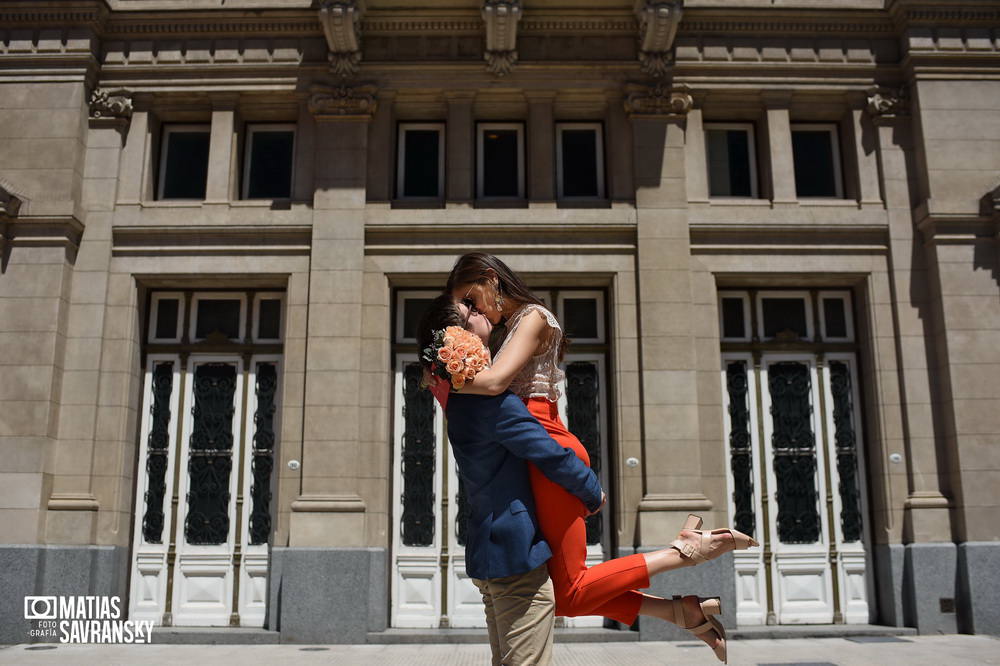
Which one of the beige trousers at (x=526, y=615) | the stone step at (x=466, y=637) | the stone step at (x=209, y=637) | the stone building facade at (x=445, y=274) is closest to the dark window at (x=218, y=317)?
the stone building facade at (x=445, y=274)

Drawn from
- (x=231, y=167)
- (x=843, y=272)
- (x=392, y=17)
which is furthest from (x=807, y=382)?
(x=231, y=167)

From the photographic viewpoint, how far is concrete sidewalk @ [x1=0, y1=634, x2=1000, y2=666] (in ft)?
32.3

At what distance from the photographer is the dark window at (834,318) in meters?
13.0

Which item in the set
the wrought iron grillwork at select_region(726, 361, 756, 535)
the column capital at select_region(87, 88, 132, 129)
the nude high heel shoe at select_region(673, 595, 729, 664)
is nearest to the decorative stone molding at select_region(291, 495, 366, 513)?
the wrought iron grillwork at select_region(726, 361, 756, 535)

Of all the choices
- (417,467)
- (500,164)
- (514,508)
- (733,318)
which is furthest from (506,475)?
(500,164)

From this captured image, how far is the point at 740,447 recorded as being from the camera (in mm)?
12586

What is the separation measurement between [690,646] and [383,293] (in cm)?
630

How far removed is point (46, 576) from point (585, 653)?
7100 millimetres

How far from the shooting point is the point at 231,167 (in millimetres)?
13250

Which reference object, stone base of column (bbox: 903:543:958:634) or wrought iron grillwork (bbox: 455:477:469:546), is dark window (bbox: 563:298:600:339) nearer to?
wrought iron grillwork (bbox: 455:477:469:546)

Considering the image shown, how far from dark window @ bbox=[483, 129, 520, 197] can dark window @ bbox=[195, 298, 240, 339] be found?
13.7 ft

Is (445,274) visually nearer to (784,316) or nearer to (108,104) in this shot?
(784,316)

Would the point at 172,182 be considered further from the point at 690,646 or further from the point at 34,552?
the point at 690,646

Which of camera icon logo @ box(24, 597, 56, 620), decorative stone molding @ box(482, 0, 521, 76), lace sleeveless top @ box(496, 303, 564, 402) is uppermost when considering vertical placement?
decorative stone molding @ box(482, 0, 521, 76)
